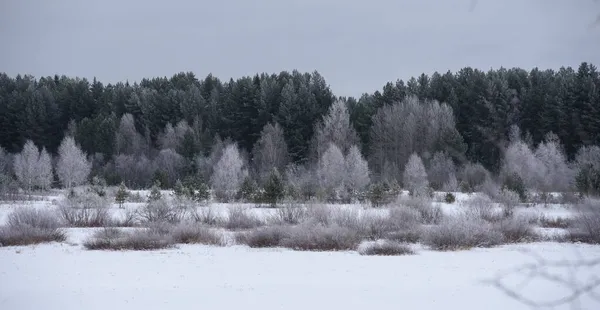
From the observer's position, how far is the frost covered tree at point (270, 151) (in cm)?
5500

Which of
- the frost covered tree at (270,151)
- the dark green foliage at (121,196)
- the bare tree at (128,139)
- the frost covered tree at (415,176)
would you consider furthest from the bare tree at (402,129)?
the bare tree at (128,139)

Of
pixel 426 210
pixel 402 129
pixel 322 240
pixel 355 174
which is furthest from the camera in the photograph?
pixel 402 129

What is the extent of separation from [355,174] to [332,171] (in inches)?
81.9

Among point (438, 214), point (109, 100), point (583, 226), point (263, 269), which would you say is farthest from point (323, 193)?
point (109, 100)

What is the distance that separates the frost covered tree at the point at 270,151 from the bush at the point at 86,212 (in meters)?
28.3

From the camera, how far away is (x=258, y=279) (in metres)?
13.0

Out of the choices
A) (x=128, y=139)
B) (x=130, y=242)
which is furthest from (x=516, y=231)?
(x=128, y=139)

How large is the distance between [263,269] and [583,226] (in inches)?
534

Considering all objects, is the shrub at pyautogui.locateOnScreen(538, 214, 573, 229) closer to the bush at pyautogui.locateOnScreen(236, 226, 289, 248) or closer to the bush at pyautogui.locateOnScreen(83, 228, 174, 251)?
the bush at pyautogui.locateOnScreen(236, 226, 289, 248)

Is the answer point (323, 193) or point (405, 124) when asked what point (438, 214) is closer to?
point (323, 193)

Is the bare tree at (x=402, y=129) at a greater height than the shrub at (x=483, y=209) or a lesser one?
greater

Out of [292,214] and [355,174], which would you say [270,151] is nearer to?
[355,174]

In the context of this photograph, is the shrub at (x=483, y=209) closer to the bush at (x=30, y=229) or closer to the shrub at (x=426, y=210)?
the shrub at (x=426, y=210)

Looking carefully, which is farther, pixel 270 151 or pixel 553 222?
pixel 270 151
